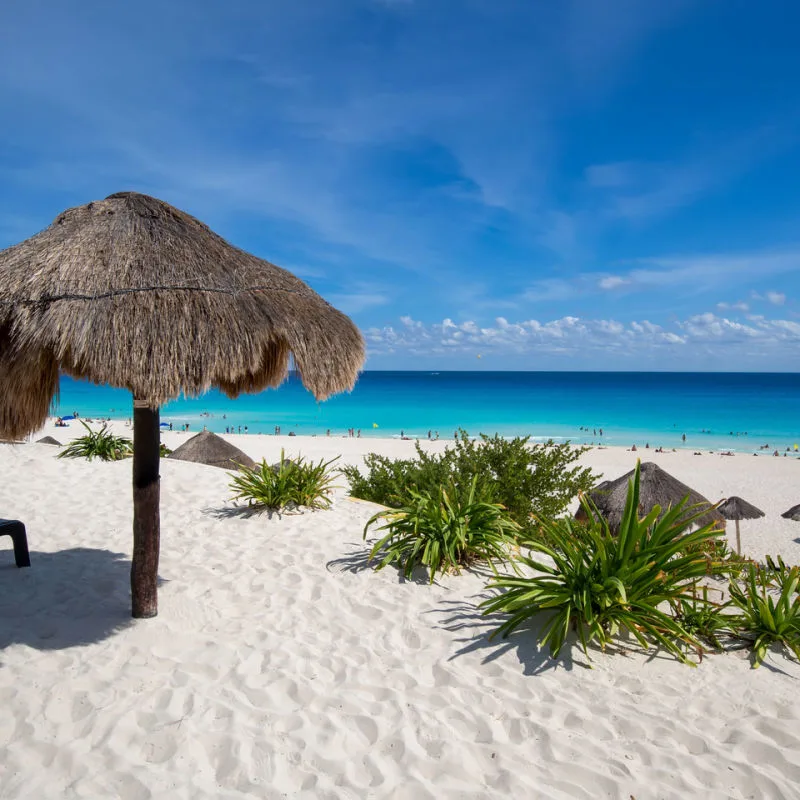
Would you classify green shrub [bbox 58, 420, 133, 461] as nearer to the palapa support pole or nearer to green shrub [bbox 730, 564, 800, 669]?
A: the palapa support pole

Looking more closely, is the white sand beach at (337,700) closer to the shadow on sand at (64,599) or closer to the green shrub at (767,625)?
the shadow on sand at (64,599)

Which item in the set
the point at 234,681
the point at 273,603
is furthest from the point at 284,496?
the point at 234,681

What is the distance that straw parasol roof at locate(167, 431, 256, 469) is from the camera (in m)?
12.0

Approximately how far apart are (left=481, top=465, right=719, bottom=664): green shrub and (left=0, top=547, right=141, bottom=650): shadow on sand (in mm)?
2941

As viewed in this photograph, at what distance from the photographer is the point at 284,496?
691 cm

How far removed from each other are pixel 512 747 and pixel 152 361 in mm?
2935

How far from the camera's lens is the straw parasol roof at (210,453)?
12.0m

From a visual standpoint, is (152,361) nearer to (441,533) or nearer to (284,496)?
(441,533)

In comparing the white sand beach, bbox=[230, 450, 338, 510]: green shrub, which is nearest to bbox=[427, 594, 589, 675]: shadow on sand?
the white sand beach

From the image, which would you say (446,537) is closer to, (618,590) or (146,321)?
(618,590)

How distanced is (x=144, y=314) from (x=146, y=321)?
0.05 meters

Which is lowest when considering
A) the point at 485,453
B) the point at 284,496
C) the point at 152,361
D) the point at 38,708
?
the point at 38,708

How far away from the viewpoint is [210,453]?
39.8ft

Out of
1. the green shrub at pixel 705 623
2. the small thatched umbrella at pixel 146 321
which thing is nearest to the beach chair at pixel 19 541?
the small thatched umbrella at pixel 146 321
